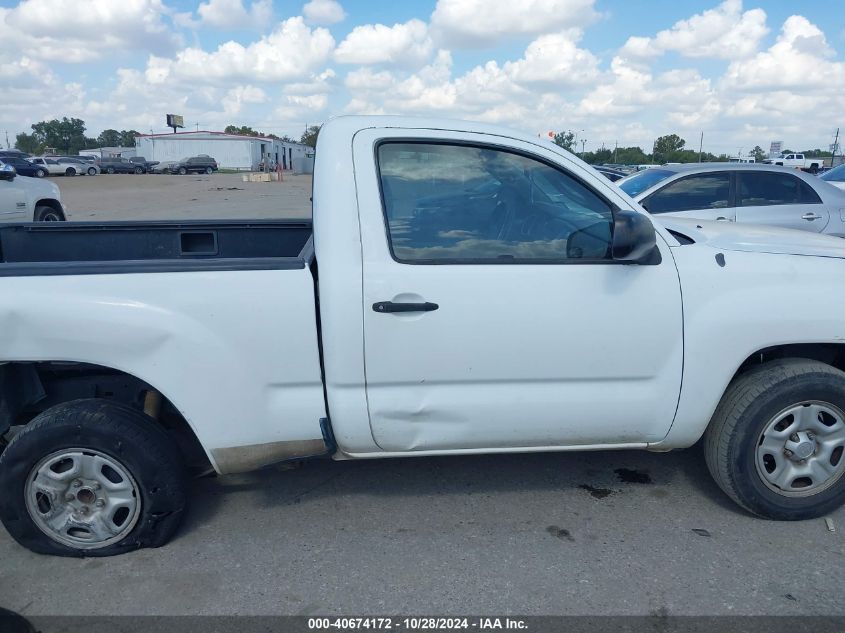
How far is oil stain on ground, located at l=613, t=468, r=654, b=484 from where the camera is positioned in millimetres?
3645

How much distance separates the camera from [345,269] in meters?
2.81

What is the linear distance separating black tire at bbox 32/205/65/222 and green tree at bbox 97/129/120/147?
4430 inches

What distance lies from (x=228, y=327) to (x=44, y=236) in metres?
2.03

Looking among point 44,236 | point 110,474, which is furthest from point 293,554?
point 44,236

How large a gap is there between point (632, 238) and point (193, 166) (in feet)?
195

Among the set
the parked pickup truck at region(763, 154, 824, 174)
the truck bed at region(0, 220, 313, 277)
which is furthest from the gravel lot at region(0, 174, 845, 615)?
the parked pickup truck at region(763, 154, 824, 174)

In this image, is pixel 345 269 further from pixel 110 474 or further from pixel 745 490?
pixel 745 490

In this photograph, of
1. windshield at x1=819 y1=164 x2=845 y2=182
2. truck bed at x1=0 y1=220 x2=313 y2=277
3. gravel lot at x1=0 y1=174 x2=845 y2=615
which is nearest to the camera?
gravel lot at x1=0 y1=174 x2=845 y2=615

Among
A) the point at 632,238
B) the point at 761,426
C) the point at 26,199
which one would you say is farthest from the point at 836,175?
the point at 26,199

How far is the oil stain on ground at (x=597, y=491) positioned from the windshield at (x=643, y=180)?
525 cm

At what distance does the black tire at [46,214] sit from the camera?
10738 millimetres

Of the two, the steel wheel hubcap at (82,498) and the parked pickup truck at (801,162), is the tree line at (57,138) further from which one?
the steel wheel hubcap at (82,498)

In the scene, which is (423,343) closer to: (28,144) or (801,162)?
(801,162)

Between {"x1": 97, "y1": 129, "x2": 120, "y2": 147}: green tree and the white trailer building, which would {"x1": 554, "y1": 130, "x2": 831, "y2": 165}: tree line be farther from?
{"x1": 97, "y1": 129, "x2": 120, "y2": 147}: green tree
